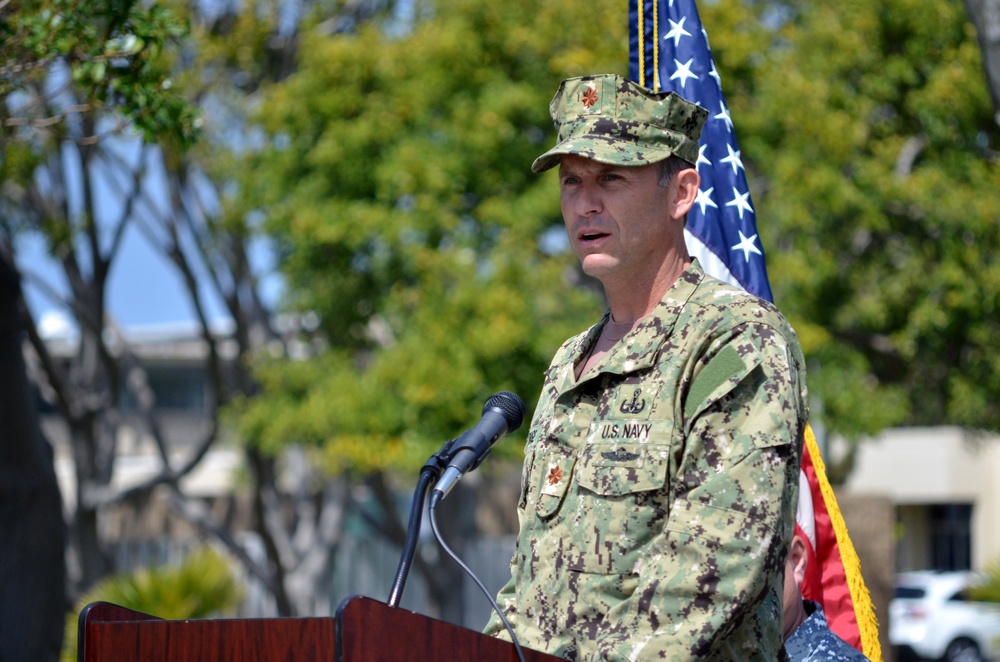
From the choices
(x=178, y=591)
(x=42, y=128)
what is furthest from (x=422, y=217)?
(x=42, y=128)

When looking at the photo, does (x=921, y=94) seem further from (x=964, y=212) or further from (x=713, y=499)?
(x=713, y=499)

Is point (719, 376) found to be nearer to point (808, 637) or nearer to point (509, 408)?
point (509, 408)

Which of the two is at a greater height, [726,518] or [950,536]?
[726,518]

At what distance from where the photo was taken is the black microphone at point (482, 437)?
255 cm

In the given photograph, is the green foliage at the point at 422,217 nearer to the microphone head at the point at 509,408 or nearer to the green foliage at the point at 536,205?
the green foliage at the point at 536,205

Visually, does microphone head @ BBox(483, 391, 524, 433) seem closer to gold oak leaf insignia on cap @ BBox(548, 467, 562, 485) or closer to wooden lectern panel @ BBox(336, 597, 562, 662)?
gold oak leaf insignia on cap @ BBox(548, 467, 562, 485)

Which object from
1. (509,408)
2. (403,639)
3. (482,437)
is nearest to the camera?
(403,639)

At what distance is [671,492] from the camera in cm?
236

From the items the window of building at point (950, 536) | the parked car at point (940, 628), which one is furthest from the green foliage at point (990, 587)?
the window of building at point (950, 536)

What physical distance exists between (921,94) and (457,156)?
488 cm

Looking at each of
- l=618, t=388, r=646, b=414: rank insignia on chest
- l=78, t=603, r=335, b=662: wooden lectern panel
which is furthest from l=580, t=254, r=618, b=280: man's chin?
l=78, t=603, r=335, b=662: wooden lectern panel

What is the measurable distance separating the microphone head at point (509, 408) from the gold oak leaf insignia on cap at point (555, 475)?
191 mm

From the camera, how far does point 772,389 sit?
228cm

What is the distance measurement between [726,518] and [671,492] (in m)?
0.17
